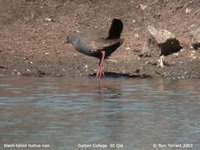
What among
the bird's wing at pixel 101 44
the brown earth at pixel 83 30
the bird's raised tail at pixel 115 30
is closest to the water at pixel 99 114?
the bird's wing at pixel 101 44

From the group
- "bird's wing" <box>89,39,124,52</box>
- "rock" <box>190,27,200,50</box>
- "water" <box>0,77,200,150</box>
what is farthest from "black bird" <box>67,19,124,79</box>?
"rock" <box>190,27,200,50</box>

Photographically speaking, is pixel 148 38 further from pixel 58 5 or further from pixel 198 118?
pixel 198 118

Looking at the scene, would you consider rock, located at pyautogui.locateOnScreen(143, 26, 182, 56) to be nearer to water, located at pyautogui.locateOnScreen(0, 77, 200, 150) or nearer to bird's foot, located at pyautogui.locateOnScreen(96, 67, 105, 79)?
bird's foot, located at pyautogui.locateOnScreen(96, 67, 105, 79)

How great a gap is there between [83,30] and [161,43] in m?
3.35

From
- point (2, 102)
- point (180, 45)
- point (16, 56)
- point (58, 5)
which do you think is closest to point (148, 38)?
point (180, 45)

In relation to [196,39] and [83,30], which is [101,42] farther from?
[83,30]

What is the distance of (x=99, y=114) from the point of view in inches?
416

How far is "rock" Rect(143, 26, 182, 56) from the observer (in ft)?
56.5

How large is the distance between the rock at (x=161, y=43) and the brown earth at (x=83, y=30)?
→ 0.17m

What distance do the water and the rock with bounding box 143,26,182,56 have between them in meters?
2.41

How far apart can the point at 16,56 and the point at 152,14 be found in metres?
4.16

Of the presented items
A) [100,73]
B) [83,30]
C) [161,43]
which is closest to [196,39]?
[161,43]

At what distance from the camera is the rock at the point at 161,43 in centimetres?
1722

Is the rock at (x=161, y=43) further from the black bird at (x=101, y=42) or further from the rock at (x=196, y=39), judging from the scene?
the black bird at (x=101, y=42)
